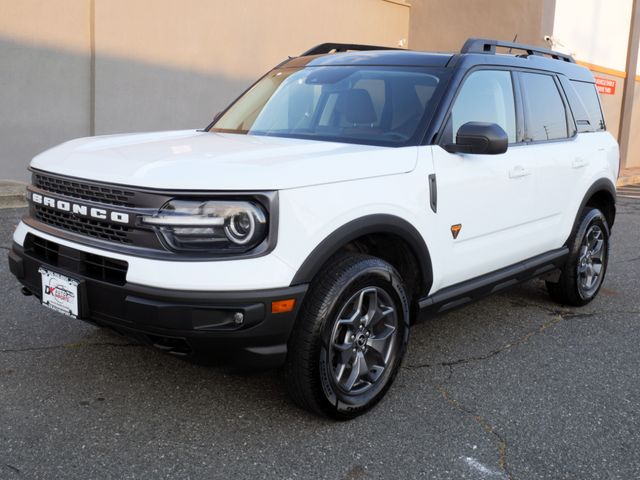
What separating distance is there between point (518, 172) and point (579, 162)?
0.99 m

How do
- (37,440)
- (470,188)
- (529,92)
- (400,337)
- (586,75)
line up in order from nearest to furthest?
(37,440) < (400,337) < (470,188) < (529,92) < (586,75)

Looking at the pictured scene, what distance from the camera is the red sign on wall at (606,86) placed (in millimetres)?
16533

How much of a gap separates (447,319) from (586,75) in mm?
2290

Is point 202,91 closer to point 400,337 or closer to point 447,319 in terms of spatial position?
point 447,319

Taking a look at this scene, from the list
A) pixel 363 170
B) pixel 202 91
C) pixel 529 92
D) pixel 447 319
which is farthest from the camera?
pixel 202 91

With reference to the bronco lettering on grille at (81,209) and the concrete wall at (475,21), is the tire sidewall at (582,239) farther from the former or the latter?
the concrete wall at (475,21)

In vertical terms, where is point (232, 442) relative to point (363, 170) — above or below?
below

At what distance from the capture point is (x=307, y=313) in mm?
3006

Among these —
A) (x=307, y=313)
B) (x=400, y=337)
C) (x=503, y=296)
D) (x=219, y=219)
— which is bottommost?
(x=503, y=296)

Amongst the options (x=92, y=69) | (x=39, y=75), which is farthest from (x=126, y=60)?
(x=39, y=75)

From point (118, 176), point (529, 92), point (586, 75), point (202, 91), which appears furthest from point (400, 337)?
point (202, 91)

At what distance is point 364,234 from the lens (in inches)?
126

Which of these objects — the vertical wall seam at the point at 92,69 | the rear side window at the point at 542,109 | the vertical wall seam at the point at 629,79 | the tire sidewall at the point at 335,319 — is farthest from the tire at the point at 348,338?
the vertical wall seam at the point at 629,79

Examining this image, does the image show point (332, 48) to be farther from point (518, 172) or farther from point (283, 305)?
point (283, 305)
